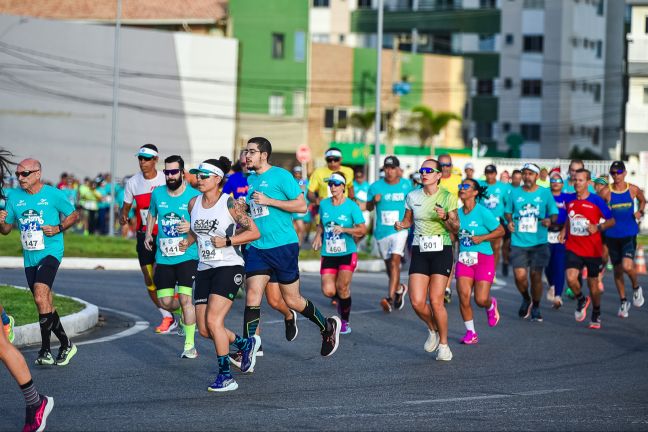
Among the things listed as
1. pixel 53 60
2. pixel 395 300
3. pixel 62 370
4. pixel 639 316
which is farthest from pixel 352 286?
pixel 53 60

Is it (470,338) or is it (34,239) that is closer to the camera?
(34,239)

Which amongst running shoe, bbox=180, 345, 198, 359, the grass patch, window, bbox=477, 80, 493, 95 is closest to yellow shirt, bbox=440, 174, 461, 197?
the grass patch

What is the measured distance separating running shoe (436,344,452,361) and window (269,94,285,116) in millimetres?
52987

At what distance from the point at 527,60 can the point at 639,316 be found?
68318 mm

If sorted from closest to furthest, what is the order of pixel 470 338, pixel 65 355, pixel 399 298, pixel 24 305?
pixel 65 355 → pixel 470 338 → pixel 24 305 → pixel 399 298

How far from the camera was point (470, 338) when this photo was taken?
13.8 meters

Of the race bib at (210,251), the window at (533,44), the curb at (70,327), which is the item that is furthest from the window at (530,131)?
the race bib at (210,251)

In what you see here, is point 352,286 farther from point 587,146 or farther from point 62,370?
point 587,146

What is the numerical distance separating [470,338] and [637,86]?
166 ft

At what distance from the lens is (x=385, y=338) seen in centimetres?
1417

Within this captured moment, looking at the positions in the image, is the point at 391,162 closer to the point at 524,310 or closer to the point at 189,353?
the point at 524,310

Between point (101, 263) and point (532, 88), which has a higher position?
point (532, 88)

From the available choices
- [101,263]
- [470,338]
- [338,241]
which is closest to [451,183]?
[338,241]

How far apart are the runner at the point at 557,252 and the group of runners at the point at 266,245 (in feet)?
4.57
